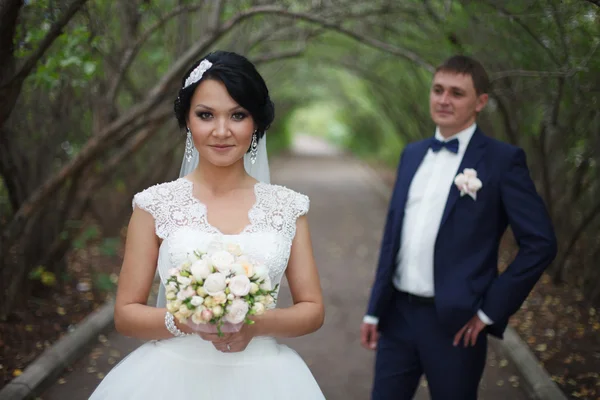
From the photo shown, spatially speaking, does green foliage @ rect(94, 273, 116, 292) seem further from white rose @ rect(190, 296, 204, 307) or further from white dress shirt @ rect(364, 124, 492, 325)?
white rose @ rect(190, 296, 204, 307)

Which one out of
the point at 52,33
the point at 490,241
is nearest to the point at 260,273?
the point at 490,241

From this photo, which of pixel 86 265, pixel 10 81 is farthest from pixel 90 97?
pixel 10 81

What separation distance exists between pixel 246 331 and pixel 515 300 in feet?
4.42

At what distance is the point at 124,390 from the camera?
89.4 inches

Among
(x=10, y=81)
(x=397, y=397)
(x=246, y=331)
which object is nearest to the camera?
(x=246, y=331)

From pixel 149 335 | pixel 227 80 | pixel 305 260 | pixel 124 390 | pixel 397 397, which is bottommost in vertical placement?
pixel 397 397

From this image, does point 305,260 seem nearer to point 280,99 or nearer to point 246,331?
point 246,331

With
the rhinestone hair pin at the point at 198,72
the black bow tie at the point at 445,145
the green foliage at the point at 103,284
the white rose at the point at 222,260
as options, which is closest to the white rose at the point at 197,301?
the white rose at the point at 222,260

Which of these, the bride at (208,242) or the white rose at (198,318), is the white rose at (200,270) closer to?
the white rose at (198,318)

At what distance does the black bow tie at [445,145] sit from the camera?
9.98 feet

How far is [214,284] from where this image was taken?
1892 mm

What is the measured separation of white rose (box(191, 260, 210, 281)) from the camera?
193cm

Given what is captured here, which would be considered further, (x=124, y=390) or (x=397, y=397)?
(x=397, y=397)

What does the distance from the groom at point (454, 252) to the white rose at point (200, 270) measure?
1.35m
